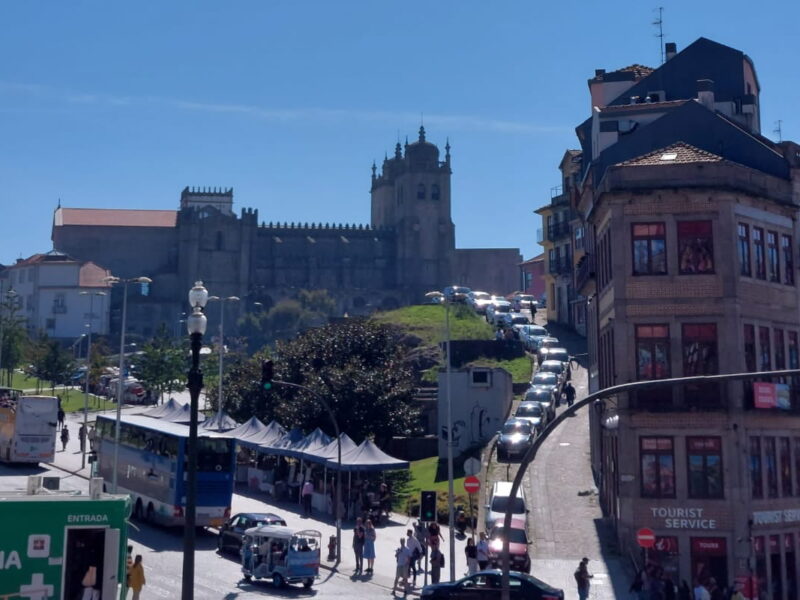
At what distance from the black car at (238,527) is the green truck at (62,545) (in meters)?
13.6

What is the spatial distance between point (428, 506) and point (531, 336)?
41233mm

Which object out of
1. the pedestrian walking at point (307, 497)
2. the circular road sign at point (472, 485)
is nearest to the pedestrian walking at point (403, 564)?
the circular road sign at point (472, 485)

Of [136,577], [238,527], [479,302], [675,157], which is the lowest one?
[136,577]

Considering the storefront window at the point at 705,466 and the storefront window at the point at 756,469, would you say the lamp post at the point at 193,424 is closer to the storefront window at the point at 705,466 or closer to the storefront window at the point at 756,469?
the storefront window at the point at 705,466

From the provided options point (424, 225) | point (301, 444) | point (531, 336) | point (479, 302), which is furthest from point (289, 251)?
point (301, 444)

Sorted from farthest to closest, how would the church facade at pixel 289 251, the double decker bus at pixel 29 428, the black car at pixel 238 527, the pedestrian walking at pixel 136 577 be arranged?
the church facade at pixel 289 251 → the double decker bus at pixel 29 428 → the black car at pixel 238 527 → the pedestrian walking at pixel 136 577

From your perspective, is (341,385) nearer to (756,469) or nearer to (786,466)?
(786,466)

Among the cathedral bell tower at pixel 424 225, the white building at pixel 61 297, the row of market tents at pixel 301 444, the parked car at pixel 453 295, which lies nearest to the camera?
the parked car at pixel 453 295

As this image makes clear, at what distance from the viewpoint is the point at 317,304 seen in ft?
476

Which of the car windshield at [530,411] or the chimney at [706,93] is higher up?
the chimney at [706,93]

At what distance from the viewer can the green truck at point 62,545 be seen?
17.3 meters

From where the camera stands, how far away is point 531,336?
69.8 meters

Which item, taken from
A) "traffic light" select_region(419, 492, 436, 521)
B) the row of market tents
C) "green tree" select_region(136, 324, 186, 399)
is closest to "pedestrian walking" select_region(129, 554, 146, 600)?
"traffic light" select_region(419, 492, 436, 521)

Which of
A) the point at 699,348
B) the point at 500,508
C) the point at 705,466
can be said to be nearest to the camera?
the point at 705,466
